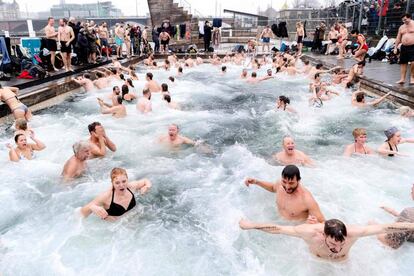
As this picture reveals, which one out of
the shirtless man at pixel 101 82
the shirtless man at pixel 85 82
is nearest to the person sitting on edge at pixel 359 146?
the shirtless man at pixel 85 82

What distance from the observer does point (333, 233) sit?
326cm

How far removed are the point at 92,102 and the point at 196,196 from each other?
718 centimetres

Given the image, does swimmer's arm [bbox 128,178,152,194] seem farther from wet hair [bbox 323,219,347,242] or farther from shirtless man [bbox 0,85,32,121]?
shirtless man [bbox 0,85,32,121]

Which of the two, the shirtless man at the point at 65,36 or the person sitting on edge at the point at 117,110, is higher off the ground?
the shirtless man at the point at 65,36

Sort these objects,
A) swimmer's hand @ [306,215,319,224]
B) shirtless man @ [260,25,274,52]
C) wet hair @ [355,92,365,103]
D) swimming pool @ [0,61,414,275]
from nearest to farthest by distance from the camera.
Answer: swimmer's hand @ [306,215,319,224] → swimming pool @ [0,61,414,275] → wet hair @ [355,92,365,103] → shirtless man @ [260,25,274,52]

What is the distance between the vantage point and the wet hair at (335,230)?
3244 millimetres

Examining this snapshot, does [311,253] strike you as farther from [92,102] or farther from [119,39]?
[119,39]

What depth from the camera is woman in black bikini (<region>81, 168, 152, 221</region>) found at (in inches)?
173

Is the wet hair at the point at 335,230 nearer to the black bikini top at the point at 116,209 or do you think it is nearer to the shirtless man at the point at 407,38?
the black bikini top at the point at 116,209

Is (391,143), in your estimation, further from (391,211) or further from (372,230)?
(372,230)

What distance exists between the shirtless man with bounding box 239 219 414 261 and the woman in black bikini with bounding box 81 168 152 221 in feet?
5.36

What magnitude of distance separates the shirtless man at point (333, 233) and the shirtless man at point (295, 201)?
348 millimetres

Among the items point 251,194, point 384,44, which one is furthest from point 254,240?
point 384,44

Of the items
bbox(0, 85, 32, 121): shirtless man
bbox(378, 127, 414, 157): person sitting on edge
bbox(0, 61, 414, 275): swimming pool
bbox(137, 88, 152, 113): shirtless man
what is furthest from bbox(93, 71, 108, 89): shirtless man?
bbox(378, 127, 414, 157): person sitting on edge
